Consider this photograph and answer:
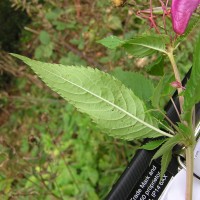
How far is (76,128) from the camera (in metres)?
1.86

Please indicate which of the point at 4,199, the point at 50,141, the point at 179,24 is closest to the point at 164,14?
the point at 179,24

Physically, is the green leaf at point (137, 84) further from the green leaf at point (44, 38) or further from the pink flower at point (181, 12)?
the green leaf at point (44, 38)

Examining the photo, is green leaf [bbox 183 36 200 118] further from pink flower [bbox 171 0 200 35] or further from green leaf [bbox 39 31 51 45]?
green leaf [bbox 39 31 51 45]

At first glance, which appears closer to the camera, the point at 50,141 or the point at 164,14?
the point at 164,14

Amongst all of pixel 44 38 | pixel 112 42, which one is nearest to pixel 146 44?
pixel 112 42

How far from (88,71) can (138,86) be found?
0.41 ft

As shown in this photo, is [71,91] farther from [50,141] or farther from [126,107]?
[50,141]

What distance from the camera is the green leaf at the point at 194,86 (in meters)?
0.49

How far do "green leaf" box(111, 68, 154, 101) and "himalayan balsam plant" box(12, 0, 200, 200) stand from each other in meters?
0.05

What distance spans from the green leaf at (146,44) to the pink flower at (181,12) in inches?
0.8

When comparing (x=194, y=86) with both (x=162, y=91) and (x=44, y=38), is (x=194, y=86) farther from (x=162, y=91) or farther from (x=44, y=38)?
(x=44, y=38)

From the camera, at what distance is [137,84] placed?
0.65m

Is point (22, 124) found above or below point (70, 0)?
below

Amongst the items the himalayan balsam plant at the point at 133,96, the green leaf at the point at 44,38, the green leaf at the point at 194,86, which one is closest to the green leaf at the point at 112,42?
the himalayan balsam plant at the point at 133,96
